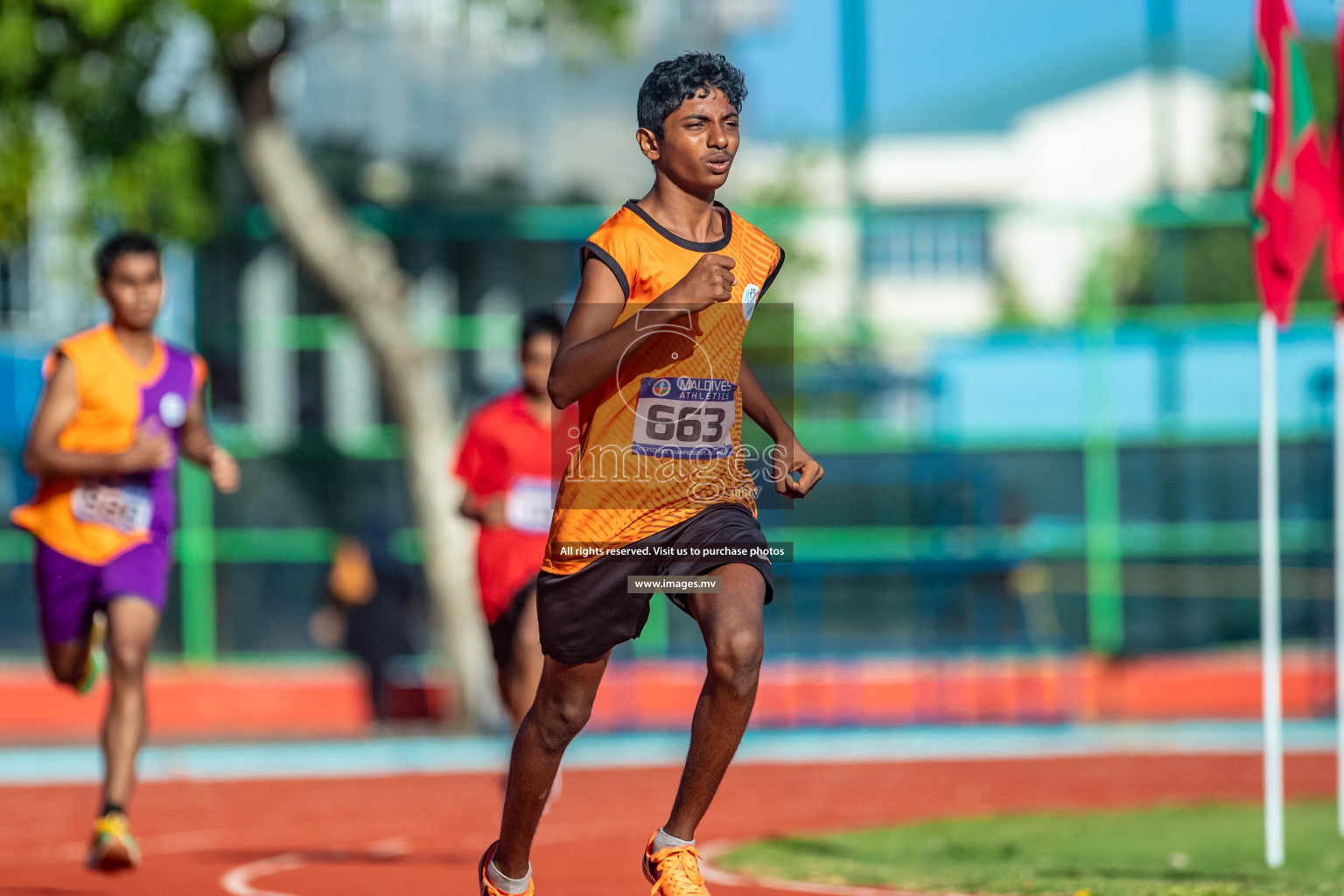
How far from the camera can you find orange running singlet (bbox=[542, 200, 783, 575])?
4.17 m

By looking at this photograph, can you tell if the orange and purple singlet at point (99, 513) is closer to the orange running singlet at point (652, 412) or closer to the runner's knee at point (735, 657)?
the orange running singlet at point (652, 412)

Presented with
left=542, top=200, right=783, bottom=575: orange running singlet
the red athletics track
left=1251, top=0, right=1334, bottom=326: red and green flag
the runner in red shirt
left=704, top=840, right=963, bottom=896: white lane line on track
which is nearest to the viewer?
left=542, top=200, right=783, bottom=575: orange running singlet

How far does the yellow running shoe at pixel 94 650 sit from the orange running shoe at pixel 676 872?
9.31 feet

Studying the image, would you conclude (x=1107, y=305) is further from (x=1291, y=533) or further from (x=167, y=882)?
(x=167, y=882)

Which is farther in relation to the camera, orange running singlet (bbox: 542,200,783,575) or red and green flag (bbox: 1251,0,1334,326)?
red and green flag (bbox: 1251,0,1334,326)

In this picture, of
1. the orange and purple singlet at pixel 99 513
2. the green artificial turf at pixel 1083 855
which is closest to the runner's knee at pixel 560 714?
the green artificial turf at pixel 1083 855

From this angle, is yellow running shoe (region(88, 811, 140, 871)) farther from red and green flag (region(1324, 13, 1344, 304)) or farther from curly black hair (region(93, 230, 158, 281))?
red and green flag (region(1324, 13, 1344, 304))

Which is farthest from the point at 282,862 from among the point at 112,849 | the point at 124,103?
the point at 124,103

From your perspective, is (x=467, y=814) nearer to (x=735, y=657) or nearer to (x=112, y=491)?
(x=112, y=491)

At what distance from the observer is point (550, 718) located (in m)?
4.37

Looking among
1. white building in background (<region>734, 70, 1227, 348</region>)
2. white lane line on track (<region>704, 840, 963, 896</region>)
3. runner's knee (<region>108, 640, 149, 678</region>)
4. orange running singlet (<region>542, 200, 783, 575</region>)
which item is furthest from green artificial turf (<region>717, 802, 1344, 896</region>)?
white building in background (<region>734, 70, 1227, 348</region>)

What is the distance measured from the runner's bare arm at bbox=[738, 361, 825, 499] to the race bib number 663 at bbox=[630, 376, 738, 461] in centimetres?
17

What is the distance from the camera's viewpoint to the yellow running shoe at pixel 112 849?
571 centimetres

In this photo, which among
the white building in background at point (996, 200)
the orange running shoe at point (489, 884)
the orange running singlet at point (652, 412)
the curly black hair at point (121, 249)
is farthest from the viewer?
the white building in background at point (996, 200)
